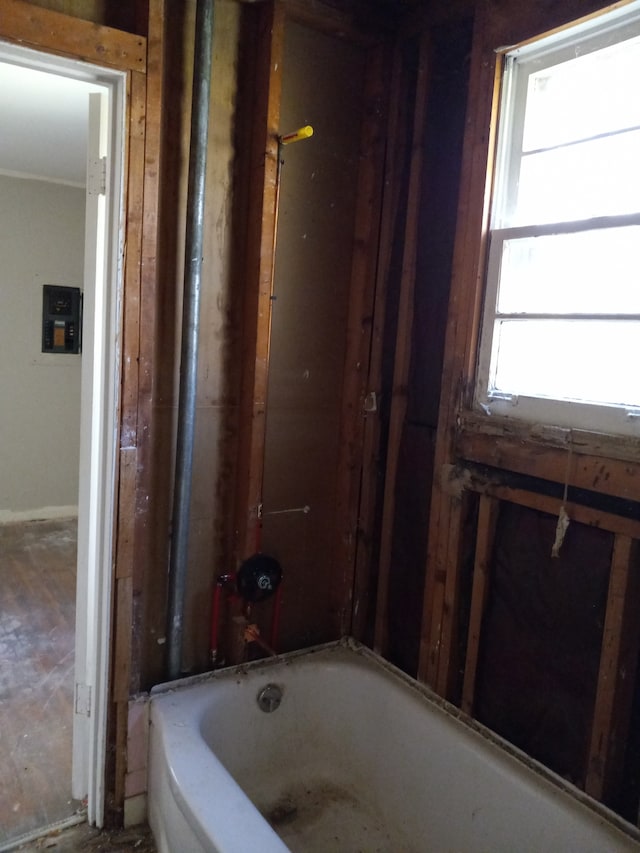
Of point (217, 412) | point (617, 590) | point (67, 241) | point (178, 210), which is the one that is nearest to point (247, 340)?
point (217, 412)

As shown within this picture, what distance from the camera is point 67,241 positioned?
456cm

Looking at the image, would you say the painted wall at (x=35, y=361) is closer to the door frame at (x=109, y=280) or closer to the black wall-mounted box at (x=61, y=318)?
the black wall-mounted box at (x=61, y=318)

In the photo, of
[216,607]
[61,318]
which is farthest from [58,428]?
[216,607]

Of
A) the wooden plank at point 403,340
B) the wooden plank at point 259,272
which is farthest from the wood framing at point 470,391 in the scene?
the wooden plank at point 259,272

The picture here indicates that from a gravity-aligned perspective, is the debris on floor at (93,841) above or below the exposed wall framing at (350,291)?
below

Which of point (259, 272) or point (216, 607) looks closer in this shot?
point (259, 272)

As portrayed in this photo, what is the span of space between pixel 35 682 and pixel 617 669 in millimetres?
2280

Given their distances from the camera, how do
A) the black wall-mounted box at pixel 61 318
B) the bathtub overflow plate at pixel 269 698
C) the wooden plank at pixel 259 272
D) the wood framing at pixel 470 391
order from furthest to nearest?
the black wall-mounted box at pixel 61 318
the bathtub overflow plate at pixel 269 698
the wooden plank at pixel 259 272
the wood framing at pixel 470 391

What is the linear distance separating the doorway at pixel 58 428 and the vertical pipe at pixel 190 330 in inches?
8.1

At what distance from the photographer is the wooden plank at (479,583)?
1.84 metres

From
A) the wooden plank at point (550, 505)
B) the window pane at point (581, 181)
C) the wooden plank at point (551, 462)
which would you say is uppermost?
the window pane at point (581, 181)

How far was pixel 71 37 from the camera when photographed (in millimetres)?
1595

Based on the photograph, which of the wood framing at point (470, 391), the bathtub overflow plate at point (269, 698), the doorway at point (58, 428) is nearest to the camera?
the wood framing at point (470, 391)

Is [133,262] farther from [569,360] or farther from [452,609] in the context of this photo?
[452,609]
